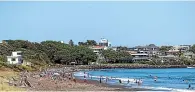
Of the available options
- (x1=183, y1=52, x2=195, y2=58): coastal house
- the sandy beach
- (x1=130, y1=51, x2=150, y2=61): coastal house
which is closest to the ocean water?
the sandy beach

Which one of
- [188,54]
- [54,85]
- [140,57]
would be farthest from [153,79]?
[188,54]

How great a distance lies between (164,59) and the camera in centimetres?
17038

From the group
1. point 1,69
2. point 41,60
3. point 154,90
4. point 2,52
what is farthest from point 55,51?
point 154,90

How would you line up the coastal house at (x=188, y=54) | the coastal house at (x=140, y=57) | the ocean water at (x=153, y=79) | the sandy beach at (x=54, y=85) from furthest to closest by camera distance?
the coastal house at (x=188, y=54) → the coastal house at (x=140, y=57) → the ocean water at (x=153, y=79) → the sandy beach at (x=54, y=85)

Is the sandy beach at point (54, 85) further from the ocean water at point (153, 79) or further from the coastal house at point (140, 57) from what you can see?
the coastal house at point (140, 57)

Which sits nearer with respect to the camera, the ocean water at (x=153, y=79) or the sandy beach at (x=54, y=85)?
the sandy beach at (x=54, y=85)

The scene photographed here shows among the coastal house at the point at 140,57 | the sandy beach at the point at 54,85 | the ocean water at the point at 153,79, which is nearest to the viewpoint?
the sandy beach at the point at 54,85

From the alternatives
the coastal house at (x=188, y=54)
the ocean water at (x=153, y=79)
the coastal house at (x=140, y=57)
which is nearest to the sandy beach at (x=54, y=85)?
the ocean water at (x=153, y=79)

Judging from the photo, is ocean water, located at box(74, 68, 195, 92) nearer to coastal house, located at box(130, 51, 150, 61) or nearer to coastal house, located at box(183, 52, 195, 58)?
coastal house, located at box(130, 51, 150, 61)

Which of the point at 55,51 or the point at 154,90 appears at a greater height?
the point at 55,51

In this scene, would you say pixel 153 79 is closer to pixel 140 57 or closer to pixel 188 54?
pixel 140 57

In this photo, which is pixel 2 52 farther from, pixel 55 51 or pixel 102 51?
pixel 102 51

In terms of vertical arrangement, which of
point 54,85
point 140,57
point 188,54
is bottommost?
point 54,85

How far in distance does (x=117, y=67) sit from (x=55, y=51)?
21.2m
